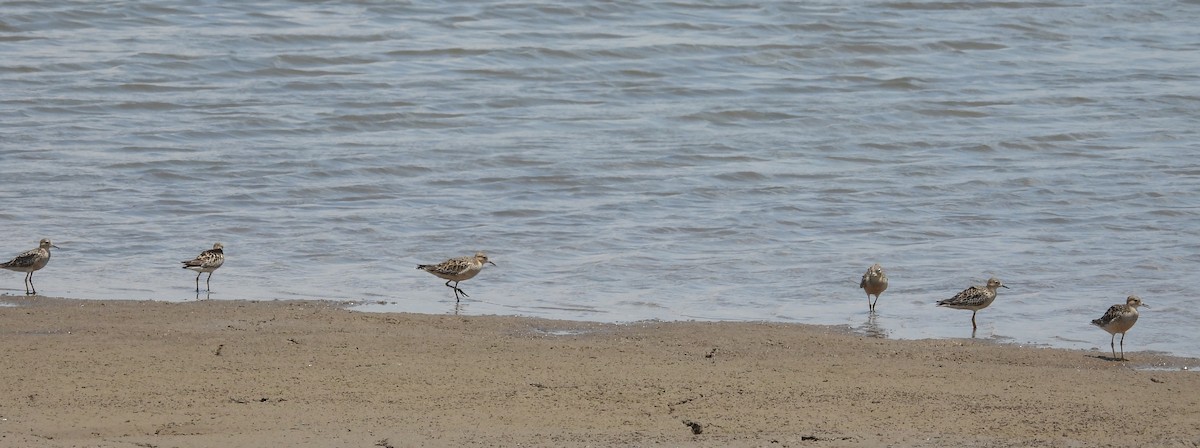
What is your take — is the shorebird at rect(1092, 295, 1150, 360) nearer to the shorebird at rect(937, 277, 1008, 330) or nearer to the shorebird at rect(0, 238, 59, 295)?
the shorebird at rect(937, 277, 1008, 330)

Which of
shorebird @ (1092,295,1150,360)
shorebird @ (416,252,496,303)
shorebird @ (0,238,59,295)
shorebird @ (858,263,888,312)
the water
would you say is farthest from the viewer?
Result: the water

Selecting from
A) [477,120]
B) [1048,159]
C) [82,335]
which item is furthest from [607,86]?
[82,335]

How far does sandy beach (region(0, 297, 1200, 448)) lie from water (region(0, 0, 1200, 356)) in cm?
119

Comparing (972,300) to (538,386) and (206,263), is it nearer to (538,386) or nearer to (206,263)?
(538,386)

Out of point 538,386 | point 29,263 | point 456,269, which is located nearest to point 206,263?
point 29,263

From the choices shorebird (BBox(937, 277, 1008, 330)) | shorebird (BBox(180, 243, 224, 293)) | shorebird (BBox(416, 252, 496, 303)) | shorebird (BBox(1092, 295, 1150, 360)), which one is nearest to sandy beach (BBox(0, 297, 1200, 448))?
shorebird (BBox(1092, 295, 1150, 360))

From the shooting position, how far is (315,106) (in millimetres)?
21797

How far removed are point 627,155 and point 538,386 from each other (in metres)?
10.3

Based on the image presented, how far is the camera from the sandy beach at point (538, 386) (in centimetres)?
766

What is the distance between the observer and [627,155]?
18688mm

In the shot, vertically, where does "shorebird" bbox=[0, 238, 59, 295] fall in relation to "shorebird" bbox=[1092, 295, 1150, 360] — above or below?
below

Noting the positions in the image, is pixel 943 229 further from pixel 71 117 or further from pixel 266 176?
pixel 71 117

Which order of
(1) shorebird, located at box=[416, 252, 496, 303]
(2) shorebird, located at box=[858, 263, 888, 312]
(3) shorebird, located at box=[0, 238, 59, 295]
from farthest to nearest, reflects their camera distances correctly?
(1) shorebird, located at box=[416, 252, 496, 303] → (3) shorebird, located at box=[0, 238, 59, 295] → (2) shorebird, located at box=[858, 263, 888, 312]

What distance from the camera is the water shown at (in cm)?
1257
